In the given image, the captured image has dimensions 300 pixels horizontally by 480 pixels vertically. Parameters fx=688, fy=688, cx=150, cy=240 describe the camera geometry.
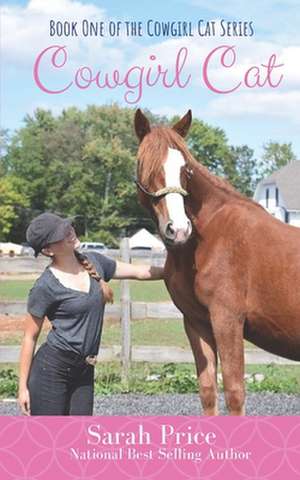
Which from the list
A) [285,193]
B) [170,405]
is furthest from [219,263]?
[285,193]

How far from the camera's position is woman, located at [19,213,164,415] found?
362cm

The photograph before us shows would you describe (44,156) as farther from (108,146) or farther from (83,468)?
(83,468)

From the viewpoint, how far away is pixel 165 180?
3645mm

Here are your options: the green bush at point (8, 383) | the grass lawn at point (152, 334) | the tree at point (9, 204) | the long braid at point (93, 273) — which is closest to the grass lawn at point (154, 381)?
the green bush at point (8, 383)

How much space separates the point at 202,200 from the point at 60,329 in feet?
3.64

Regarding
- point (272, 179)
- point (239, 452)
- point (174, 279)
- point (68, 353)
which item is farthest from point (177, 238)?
point (272, 179)

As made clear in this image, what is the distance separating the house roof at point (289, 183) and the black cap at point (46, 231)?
35063 mm

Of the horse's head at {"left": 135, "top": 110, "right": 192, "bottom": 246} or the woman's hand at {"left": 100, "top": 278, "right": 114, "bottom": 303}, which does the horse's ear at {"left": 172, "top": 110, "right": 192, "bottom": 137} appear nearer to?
the horse's head at {"left": 135, "top": 110, "right": 192, "bottom": 246}

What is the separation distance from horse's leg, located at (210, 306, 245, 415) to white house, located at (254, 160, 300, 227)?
33334 mm

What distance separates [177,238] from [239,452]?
1.07 metres

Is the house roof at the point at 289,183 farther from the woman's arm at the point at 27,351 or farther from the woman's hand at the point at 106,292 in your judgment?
the woman's arm at the point at 27,351

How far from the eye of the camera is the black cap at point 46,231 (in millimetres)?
3594

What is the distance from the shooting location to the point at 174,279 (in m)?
4.00

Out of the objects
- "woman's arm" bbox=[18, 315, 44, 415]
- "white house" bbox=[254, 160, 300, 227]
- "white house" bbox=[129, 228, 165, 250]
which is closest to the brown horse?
"woman's arm" bbox=[18, 315, 44, 415]
